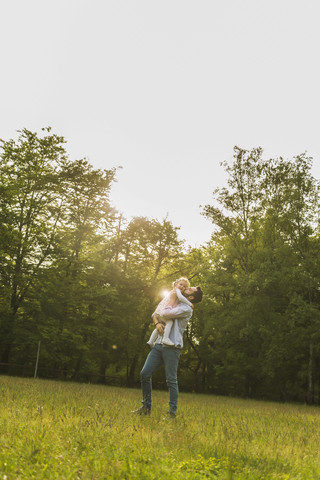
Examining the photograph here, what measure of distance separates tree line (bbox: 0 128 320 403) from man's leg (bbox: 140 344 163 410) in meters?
17.1

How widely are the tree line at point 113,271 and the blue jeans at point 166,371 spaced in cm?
1707

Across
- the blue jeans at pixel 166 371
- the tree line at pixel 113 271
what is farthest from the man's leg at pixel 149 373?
the tree line at pixel 113 271

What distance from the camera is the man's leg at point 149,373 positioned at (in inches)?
255

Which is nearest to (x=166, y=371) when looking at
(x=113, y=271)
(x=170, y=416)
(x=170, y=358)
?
(x=170, y=358)

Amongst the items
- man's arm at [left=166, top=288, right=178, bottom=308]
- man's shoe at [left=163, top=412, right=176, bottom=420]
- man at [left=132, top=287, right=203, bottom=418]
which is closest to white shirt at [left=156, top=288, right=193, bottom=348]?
man at [left=132, top=287, right=203, bottom=418]

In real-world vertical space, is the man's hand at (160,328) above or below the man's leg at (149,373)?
above

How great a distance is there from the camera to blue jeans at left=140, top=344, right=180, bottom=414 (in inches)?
252

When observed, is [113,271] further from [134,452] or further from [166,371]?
[134,452]

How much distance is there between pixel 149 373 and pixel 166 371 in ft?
0.94

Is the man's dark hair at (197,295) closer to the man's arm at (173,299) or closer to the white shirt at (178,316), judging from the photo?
the white shirt at (178,316)

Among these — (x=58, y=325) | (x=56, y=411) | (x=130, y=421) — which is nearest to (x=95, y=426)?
(x=130, y=421)

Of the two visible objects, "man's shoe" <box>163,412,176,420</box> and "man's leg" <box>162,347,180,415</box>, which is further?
"man's leg" <box>162,347,180,415</box>

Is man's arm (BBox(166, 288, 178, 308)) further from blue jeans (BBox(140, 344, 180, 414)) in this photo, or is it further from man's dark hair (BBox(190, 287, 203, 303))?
blue jeans (BBox(140, 344, 180, 414))

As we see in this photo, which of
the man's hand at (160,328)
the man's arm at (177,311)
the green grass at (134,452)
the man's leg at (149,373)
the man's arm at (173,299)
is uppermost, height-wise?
the man's arm at (173,299)
